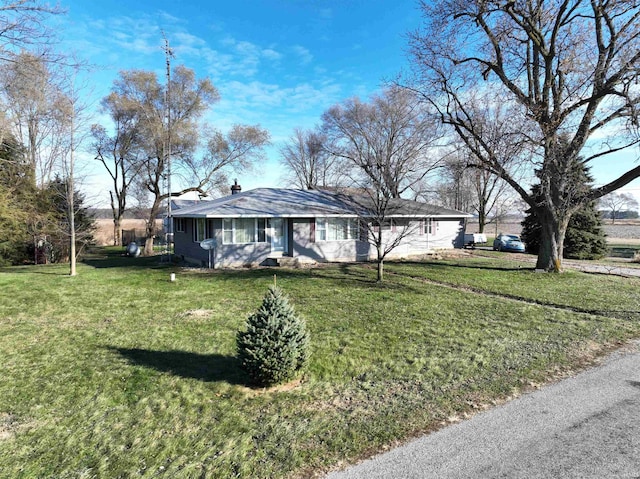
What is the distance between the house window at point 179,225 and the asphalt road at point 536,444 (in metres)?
18.5

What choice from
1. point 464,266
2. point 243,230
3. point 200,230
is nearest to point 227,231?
point 243,230

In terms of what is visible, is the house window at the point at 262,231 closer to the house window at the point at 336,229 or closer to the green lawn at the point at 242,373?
the house window at the point at 336,229

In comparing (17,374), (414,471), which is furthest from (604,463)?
(17,374)

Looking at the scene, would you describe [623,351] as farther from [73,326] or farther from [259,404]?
[73,326]

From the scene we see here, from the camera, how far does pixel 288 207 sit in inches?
679

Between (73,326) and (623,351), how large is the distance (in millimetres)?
10110

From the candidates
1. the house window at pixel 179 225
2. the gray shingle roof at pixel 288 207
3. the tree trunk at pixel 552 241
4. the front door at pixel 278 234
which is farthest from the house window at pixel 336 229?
the tree trunk at pixel 552 241

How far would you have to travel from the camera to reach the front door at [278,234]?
16719 mm

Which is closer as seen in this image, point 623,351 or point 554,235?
point 623,351

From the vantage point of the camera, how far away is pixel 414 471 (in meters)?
3.07

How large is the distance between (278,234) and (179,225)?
724cm

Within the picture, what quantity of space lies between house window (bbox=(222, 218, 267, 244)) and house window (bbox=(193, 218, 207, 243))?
146 centimetres

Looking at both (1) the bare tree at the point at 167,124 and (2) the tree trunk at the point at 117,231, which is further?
(2) the tree trunk at the point at 117,231

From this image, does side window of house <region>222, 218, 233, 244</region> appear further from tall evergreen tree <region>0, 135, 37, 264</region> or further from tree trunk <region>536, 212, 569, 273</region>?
tree trunk <region>536, 212, 569, 273</region>
